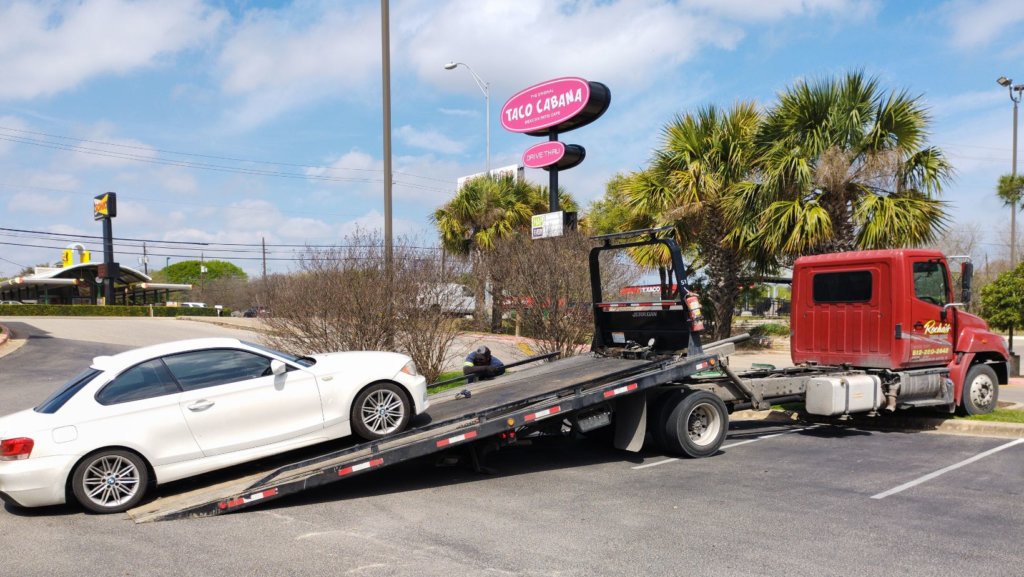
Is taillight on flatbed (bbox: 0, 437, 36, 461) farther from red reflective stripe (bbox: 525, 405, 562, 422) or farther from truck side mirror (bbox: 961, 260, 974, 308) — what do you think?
truck side mirror (bbox: 961, 260, 974, 308)

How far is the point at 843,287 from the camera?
10.2 meters

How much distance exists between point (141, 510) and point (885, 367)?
867 centimetres

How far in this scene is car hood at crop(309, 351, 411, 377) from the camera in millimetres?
7273

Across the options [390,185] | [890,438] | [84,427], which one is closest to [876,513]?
[890,438]

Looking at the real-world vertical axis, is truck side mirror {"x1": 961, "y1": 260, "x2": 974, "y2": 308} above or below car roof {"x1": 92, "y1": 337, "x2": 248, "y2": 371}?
above

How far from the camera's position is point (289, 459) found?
7.43 meters

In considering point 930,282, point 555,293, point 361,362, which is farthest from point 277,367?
point 555,293

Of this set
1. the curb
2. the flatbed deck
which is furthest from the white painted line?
the flatbed deck

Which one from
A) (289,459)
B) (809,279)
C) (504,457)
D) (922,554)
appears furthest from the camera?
(809,279)

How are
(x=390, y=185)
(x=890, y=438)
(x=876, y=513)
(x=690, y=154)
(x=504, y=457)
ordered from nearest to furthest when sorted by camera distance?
(x=876, y=513), (x=504, y=457), (x=890, y=438), (x=390, y=185), (x=690, y=154)

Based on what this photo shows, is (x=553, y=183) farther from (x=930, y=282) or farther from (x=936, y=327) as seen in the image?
(x=936, y=327)

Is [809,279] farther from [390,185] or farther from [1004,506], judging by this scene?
[390,185]

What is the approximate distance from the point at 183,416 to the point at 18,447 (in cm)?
124

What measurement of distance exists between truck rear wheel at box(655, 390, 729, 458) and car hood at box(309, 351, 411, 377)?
9.64ft
